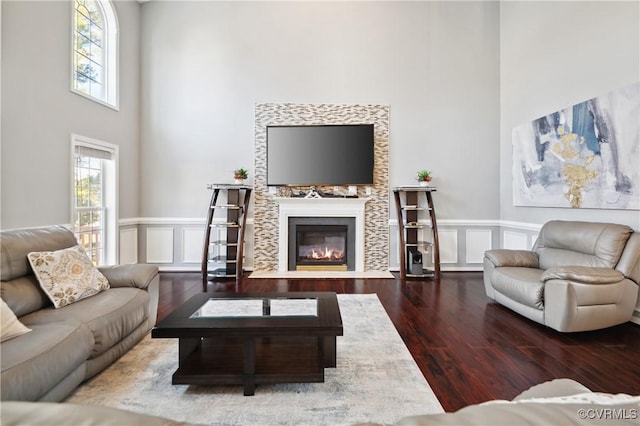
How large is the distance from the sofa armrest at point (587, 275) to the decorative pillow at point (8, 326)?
3.89 meters

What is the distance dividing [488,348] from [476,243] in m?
3.15

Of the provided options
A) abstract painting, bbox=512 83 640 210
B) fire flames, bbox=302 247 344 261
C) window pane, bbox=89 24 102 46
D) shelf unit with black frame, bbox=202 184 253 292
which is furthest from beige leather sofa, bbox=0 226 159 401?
abstract painting, bbox=512 83 640 210

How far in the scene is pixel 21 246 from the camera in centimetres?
233

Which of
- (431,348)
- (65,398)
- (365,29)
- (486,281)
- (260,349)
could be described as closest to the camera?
(65,398)

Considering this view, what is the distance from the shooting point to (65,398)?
1.83 m

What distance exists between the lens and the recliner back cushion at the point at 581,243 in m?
3.01

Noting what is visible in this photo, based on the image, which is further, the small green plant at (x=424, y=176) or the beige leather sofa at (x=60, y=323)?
the small green plant at (x=424, y=176)

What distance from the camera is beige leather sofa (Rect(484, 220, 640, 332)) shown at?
2.77m

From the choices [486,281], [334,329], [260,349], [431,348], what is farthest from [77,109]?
[486,281]

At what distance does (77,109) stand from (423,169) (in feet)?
16.3

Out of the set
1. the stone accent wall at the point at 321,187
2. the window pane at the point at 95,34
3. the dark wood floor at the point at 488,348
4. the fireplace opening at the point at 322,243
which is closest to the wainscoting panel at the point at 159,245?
the dark wood floor at the point at 488,348

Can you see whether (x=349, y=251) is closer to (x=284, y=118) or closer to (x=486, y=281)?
(x=486, y=281)

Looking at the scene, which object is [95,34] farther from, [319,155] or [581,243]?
[581,243]

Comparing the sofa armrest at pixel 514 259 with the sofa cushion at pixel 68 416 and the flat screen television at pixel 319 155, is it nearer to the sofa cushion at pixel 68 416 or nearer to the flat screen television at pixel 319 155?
the flat screen television at pixel 319 155
